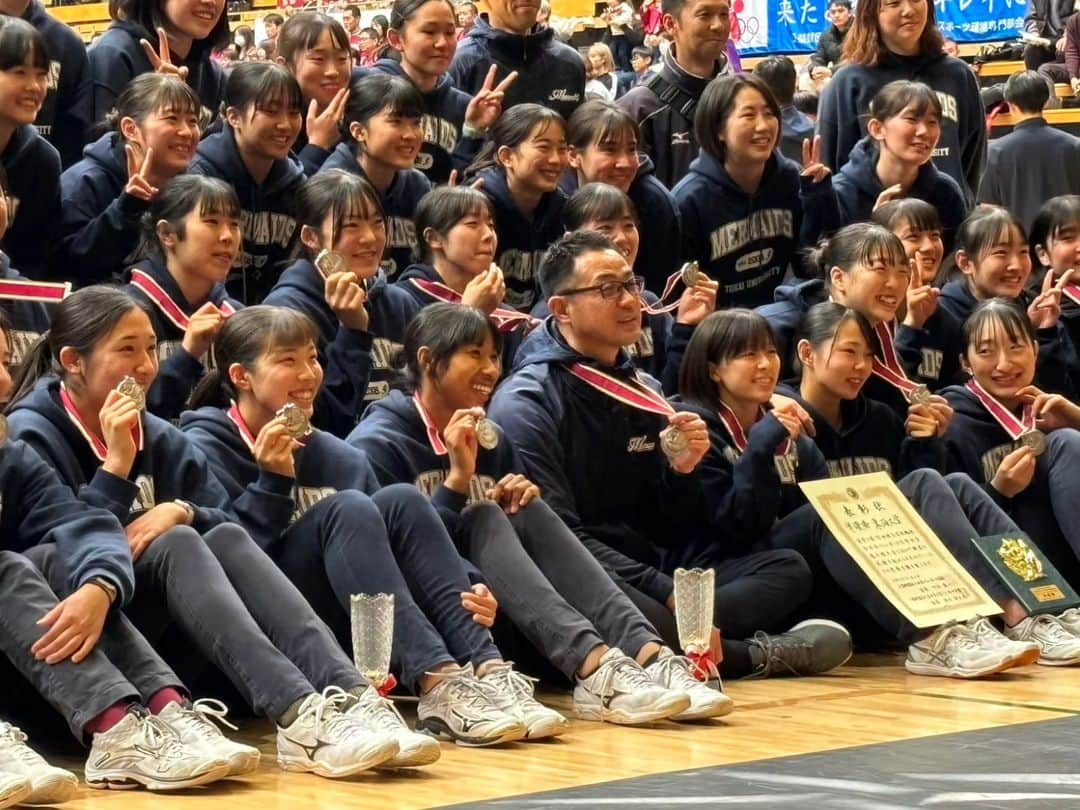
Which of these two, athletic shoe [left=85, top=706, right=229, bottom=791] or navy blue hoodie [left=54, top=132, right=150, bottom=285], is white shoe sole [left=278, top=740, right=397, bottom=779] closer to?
athletic shoe [left=85, top=706, right=229, bottom=791]

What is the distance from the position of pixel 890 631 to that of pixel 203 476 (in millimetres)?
1997

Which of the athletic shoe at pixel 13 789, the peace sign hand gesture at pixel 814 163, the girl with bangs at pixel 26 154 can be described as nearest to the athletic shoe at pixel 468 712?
the athletic shoe at pixel 13 789

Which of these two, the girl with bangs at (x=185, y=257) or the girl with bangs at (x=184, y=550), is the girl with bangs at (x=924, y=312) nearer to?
the girl with bangs at (x=185, y=257)

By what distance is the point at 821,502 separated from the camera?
514 cm

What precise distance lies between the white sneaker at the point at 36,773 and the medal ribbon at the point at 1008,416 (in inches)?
124

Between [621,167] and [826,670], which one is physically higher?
[621,167]

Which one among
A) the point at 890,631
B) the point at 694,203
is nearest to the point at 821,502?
the point at 890,631

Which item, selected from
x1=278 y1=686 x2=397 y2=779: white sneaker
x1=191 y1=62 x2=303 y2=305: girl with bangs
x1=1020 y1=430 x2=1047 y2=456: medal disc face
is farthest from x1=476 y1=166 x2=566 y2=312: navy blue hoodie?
x1=278 y1=686 x2=397 y2=779: white sneaker

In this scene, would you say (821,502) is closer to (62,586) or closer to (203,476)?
(203,476)

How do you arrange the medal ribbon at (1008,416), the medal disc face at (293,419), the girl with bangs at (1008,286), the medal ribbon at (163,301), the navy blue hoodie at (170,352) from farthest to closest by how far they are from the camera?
the girl with bangs at (1008,286) → the medal ribbon at (1008,416) → the medal ribbon at (163,301) → the navy blue hoodie at (170,352) → the medal disc face at (293,419)

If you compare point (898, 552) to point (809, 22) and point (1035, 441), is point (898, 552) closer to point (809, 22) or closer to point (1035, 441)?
point (1035, 441)

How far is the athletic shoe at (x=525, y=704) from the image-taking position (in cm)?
409

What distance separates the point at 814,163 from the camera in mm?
6562

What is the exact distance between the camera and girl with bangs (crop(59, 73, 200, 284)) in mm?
5215
